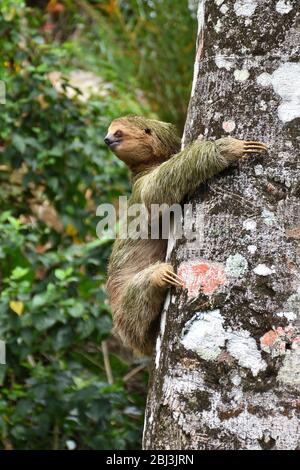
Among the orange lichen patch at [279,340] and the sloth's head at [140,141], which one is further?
the sloth's head at [140,141]

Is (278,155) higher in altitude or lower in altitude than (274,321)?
higher

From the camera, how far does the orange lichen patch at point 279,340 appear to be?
2.66 meters

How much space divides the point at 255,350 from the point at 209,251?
42cm

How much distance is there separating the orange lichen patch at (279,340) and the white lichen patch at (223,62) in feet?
3.56

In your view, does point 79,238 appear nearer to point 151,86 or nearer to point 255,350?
point 151,86

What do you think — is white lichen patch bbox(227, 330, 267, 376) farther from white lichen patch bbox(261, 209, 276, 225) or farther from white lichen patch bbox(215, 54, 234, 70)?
white lichen patch bbox(215, 54, 234, 70)

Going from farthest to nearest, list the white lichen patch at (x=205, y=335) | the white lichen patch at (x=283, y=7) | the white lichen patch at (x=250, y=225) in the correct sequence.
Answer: the white lichen patch at (x=283, y=7)
the white lichen patch at (x=250, y=225)
the white lichen patch at (x=205, y=335)

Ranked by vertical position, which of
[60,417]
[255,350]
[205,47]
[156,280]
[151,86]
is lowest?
[60,417]

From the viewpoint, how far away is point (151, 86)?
9.26 metres

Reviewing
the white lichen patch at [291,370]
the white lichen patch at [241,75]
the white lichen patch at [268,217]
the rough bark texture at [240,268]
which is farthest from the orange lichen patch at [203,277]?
the white lichen patch at [241,75]

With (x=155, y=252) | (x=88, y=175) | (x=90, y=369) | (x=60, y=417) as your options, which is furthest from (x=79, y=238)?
(x=155, y=252)

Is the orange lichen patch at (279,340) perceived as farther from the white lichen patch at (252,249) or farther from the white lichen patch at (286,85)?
the white lichen patch at (286,85)

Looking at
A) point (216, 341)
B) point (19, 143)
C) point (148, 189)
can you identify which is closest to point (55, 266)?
point (19, 143)

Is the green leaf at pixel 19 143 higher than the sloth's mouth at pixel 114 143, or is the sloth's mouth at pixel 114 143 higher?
the green leaf at pixel 19 143
